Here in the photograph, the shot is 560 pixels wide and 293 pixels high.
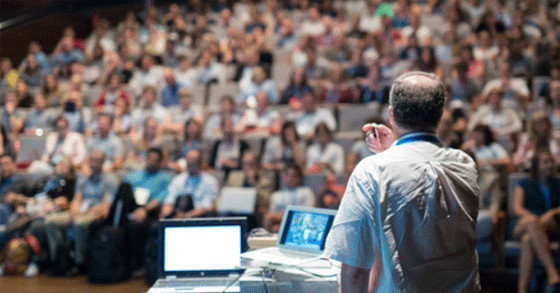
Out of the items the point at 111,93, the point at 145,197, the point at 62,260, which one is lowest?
the point at 62,260

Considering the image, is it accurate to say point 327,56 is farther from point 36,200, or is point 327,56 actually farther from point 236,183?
point 36,200

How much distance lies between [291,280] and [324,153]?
11.4ft

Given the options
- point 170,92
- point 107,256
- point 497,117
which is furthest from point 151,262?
point 497,117

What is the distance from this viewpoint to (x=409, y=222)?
1.38 m

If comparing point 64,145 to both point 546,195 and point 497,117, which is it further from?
point 546,195

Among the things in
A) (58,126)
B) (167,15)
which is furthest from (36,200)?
(167,15)

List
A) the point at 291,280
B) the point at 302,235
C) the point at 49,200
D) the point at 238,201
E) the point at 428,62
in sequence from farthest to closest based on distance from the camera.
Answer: the point at 428,62, the point at 49,200, the point at 238,201, the point at 302,235, the point at 291,280

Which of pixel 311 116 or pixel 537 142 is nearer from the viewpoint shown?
pixel 537 142

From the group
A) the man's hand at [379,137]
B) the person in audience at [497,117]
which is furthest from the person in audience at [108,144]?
the man's hand at [379,137]

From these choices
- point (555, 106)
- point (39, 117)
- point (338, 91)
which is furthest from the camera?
point (39, 117)

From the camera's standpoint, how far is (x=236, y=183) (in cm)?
528

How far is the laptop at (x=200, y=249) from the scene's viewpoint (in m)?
2.43

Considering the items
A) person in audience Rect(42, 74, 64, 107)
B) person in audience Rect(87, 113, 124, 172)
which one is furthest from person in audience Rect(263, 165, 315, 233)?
person in audience Rect(42, 74, 64, 107)

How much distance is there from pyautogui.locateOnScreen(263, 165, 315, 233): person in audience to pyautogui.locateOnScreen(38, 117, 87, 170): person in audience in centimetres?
245
